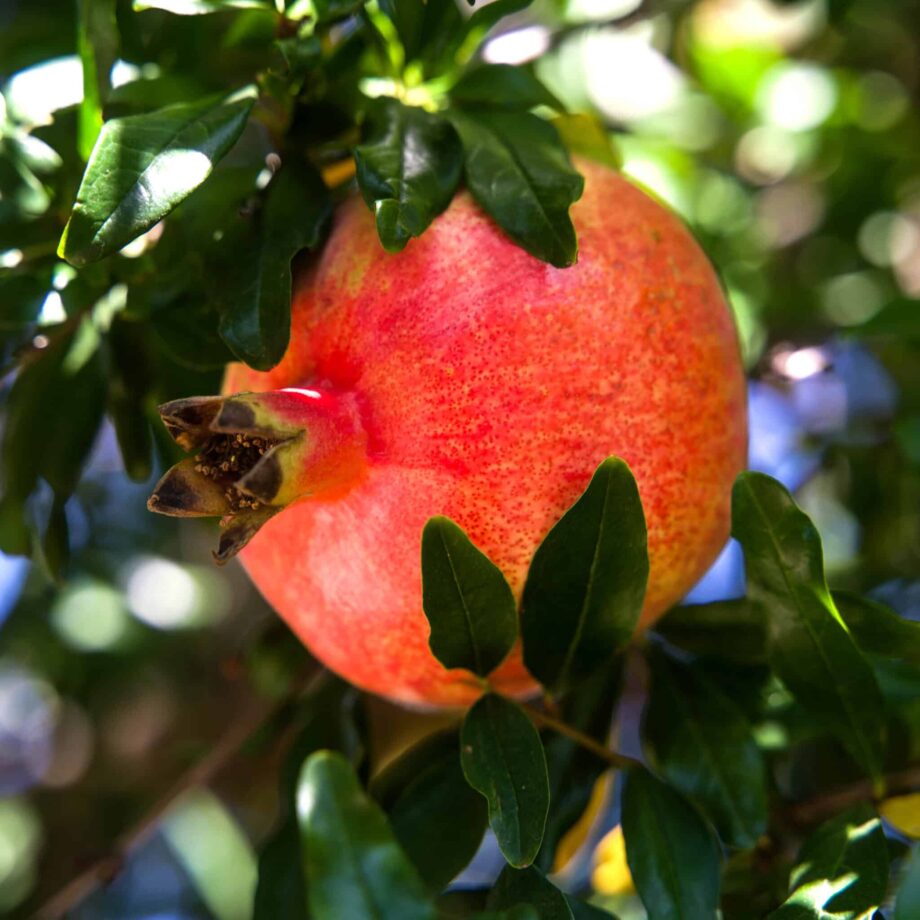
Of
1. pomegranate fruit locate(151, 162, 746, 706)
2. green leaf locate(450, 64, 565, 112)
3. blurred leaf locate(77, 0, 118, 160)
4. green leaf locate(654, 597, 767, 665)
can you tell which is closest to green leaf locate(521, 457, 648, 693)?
pomegranate fruit locate(151, 162, 746, 706)

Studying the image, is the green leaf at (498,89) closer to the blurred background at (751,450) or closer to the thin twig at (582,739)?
the blurred background at (751,450)

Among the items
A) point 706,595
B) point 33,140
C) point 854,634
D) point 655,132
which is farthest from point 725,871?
point 655,132

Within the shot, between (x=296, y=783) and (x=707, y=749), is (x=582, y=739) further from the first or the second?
(x=296, y=783)

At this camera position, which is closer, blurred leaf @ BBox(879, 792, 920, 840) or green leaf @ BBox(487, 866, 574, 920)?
green leaf @ BBox(487, 866, 574, 920)

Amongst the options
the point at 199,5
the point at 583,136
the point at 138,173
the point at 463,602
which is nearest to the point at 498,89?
the point at 583,136

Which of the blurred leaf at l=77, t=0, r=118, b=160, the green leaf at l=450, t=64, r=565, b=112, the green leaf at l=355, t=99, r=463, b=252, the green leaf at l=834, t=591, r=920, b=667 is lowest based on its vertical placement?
the green leaf at l=834, t=591, r=920, b=667

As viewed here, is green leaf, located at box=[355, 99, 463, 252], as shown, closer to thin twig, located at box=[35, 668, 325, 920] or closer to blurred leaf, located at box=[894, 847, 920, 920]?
blurred leaf, located at box=[894, 847, 920, 920]
